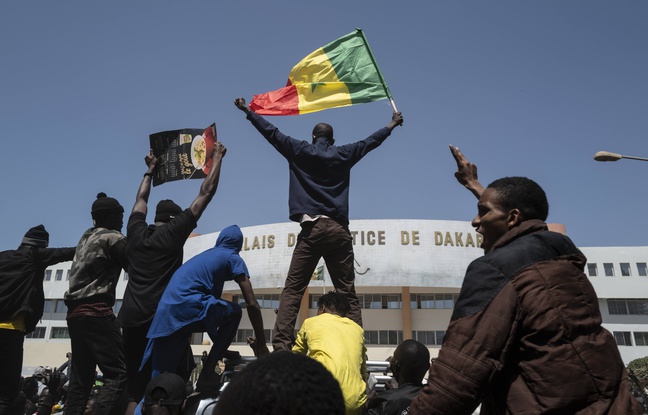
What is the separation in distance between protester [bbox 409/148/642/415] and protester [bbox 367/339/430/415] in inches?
58.2

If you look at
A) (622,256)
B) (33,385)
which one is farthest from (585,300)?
(622,256)

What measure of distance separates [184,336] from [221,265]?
62cm

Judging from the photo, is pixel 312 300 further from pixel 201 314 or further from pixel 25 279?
pixel 201 314

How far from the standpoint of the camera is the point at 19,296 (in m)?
4.64

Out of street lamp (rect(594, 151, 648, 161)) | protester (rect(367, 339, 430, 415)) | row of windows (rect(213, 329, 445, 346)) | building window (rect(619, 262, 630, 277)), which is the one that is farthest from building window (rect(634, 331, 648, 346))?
protester (rect(367, 339, 430, 415))

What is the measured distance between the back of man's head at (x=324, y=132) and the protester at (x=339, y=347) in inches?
78.3

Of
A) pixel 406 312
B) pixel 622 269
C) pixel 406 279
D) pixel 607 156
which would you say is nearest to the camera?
pixel 607 156

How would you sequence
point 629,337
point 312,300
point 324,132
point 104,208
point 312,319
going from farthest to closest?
point 312,300
point 629,337
point 324,132
point 104,208
point 312,319

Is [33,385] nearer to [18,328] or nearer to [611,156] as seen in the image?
[18,328]

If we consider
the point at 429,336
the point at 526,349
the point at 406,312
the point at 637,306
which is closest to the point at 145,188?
the point at 526,349

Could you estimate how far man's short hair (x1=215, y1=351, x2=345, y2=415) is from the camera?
107 centimetres

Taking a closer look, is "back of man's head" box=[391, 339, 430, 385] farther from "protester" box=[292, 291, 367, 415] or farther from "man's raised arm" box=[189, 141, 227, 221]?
"man's raised arm" box=[189, 141, 227, 221]

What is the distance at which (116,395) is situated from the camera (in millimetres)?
3844

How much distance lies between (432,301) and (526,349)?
4380 cm
